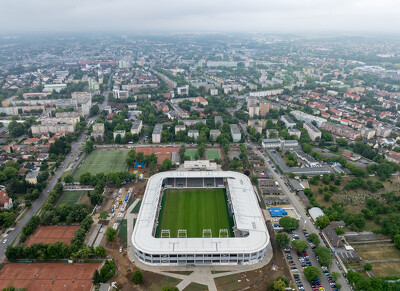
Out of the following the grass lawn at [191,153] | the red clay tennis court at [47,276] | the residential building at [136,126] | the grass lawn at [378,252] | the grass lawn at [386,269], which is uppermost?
the residential building at [136,126]

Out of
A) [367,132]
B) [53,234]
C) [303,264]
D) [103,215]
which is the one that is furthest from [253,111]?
[53,234]

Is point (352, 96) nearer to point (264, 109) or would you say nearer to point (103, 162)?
point (264, 109)

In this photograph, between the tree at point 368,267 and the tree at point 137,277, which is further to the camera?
the tree at point 368,267

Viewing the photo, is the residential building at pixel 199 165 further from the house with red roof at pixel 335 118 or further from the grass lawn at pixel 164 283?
the house with red roof at pixel 335 118

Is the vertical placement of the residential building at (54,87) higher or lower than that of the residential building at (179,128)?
higher

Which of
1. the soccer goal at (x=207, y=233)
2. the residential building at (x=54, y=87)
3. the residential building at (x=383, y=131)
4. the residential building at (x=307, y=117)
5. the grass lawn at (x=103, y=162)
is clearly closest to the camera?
the soccer goal at (x=207, y=233)

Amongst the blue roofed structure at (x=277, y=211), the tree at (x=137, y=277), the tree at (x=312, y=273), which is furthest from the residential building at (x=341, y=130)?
the tree at (x=137, y=277)
